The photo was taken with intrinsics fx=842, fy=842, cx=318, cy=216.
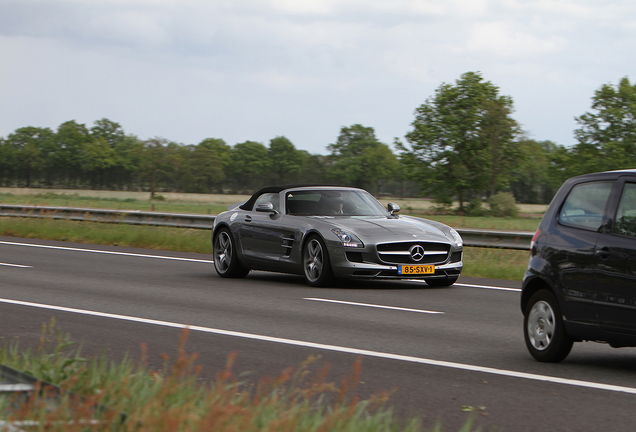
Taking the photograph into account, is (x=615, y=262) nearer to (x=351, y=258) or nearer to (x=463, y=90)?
(x=351, y=258)

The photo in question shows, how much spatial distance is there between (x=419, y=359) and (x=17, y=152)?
129m

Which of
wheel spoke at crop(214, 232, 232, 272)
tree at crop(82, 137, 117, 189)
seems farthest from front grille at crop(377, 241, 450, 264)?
tree at crop(82, 137, 117, 189)

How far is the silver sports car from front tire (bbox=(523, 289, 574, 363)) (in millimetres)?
4644

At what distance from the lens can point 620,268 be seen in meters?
6.37

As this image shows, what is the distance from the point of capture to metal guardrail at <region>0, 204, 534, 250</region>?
657 inches

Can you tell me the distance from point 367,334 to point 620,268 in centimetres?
272

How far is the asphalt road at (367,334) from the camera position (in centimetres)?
552

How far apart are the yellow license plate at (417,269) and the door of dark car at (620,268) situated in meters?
5.34

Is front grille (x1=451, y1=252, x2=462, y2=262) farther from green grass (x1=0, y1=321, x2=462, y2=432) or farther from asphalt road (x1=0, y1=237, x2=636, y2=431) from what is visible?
green grass (x1=0, y1=321, x2=462, y2=432)

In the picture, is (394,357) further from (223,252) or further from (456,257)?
(223,252)

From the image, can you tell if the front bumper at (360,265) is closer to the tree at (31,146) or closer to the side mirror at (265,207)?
the side mirror at (265,207)

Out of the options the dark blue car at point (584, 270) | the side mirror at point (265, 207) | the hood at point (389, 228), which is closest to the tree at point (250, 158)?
the side mirror at point (265, 207)

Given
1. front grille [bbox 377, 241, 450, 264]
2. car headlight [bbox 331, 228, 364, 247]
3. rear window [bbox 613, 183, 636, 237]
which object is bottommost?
front grille [bbox 377, 241, 450, 264]

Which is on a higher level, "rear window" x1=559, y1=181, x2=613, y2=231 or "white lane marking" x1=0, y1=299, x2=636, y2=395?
"rear window" x1=559, y1=181, x2=613, y2=231
